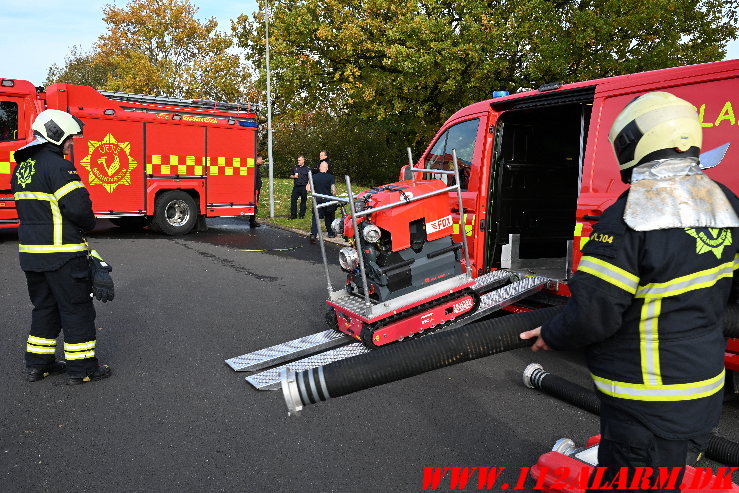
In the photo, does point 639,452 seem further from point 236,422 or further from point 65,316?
point 65,316

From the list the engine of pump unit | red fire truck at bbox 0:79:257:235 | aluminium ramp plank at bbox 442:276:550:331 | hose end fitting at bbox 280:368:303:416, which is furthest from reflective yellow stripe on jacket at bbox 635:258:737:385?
red fire truck at bbox 0:79:257:235

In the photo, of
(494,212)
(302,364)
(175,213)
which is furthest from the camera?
(175,213)

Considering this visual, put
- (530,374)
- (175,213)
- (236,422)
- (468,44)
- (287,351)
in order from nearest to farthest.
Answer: (236,422) → (530,374) → (287,351) → (175,213) → (468,44)

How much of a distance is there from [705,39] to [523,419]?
18587mm

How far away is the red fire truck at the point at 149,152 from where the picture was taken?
10125 mm

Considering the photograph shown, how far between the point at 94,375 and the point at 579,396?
11.3 feet

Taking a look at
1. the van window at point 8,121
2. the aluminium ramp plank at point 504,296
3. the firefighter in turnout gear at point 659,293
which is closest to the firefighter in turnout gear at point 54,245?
the aluminium ramp plank at point 504,296

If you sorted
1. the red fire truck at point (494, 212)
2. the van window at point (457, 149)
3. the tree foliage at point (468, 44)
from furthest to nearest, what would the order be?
1. the tree foliage at point (468, 44)
2. the van window at point (457, 149)
3. the red fire truck at point (494, 212)

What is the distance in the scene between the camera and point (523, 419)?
3469 millimetres

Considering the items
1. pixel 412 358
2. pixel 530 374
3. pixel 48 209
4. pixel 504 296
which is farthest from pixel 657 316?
pixel 48 209

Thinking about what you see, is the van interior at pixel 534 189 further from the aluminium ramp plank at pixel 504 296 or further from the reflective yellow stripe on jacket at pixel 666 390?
the reflective yellow stripe on jacket at pixel 666 390

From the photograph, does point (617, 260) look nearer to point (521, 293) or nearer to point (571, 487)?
point (571, 487)

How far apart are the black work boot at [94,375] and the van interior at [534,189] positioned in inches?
138

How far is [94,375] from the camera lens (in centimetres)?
408
